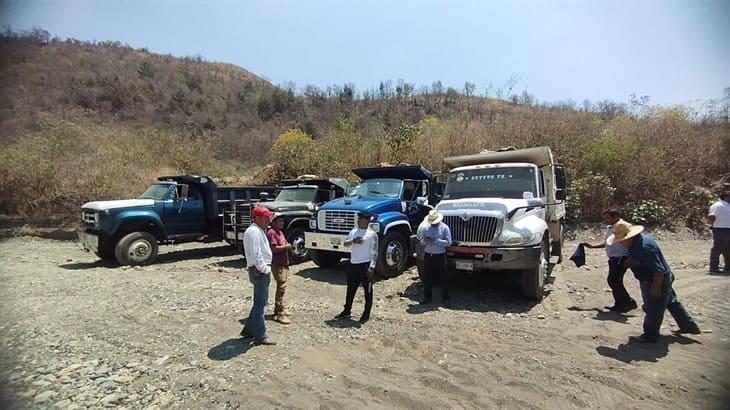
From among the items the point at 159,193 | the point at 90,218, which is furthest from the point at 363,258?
the point at 90,218

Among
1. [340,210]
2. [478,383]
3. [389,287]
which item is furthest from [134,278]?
[478,383]

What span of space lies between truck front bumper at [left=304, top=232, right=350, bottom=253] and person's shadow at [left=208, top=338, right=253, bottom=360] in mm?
3548

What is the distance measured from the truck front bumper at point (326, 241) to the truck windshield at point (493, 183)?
92.1 inches

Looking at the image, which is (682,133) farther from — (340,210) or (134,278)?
(134,278)

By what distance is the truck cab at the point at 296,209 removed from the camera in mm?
10727

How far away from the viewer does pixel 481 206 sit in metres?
7.17

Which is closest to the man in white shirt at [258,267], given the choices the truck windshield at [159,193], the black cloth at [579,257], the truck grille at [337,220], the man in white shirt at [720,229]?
the truck grille at [337,220]

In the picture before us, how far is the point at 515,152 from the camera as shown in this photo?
889 centimetres

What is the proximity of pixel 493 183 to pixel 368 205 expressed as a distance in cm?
257

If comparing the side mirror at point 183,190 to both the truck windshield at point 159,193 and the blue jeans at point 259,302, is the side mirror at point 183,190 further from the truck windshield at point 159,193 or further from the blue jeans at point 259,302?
the blue jeans at point 259,302

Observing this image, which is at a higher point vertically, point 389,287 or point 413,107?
point 413,107

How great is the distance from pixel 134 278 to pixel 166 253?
160 inches

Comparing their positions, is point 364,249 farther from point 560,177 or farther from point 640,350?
point 560,177

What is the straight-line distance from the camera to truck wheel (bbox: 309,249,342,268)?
32.5 ft
